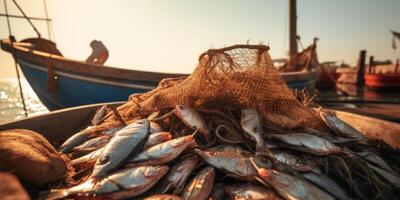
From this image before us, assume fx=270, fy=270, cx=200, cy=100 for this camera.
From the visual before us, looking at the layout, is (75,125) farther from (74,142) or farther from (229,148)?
(229,148)

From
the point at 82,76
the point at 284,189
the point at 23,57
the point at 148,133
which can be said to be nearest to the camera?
the point at 284,189

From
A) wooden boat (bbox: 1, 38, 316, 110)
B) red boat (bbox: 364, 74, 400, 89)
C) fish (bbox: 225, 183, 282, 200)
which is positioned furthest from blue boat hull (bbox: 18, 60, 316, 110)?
red boat (bbox: 364, 74, 400, 89)

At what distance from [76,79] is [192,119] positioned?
6.17 m

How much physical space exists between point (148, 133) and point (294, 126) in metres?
1.76

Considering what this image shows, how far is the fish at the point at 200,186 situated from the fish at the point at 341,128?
1.75 m

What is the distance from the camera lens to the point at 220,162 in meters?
2.53

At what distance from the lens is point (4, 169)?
2.21m

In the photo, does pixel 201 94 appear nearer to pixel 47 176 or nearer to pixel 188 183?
pixel 188 183

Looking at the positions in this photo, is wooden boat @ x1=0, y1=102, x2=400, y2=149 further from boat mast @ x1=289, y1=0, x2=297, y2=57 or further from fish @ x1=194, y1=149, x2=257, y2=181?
boat mast @ x1=289, y1=0, x2=297, y2=57

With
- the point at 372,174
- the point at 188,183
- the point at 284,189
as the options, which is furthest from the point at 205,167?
the point at 372,174

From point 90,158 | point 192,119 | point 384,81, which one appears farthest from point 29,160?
point 384,81

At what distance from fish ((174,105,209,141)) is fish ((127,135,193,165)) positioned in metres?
0.43

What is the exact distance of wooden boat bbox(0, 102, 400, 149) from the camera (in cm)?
346

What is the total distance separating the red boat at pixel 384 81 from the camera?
73.0ft
